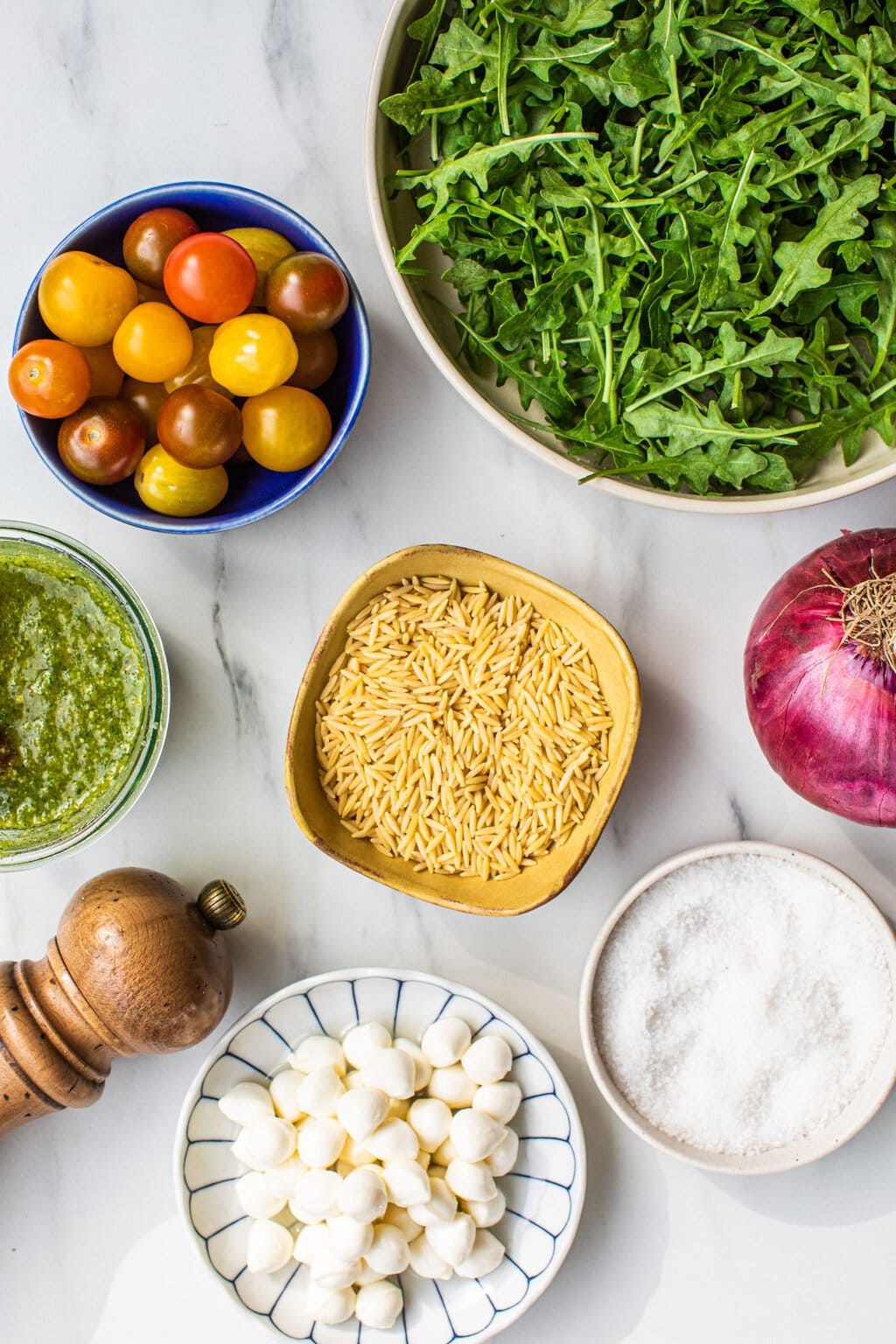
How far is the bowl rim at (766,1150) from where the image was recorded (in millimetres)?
1172

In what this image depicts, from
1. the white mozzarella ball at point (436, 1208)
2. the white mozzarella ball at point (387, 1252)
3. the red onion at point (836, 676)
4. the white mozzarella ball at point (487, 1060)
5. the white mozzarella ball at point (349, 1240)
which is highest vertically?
the red onion at point (836, 676)

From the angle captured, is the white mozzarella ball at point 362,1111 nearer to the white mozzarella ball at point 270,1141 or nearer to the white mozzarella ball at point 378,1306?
the white mozzarella ball at point 270,1141

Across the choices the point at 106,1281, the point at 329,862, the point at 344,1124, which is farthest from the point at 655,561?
the point at 106,1281

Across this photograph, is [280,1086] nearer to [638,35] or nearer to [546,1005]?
[546,1005]

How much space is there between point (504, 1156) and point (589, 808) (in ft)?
1.27

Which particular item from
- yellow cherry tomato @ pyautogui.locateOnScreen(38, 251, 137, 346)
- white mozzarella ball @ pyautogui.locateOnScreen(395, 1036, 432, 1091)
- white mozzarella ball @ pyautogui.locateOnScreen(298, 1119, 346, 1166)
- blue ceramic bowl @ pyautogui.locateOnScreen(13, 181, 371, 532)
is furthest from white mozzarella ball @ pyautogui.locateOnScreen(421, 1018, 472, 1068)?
yellow cherry tomato @ pyautogui.locateOnScreen(38, 251, 137, 346)

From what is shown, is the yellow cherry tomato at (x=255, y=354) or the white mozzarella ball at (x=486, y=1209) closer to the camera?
the yellow cherry tomato at (x=255, y=354)

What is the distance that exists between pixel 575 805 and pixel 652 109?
686 millimetres

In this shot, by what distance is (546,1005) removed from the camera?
1.24 meters

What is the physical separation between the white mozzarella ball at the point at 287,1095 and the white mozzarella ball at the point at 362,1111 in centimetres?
6

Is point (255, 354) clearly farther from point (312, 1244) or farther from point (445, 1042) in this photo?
point (312, 1244)

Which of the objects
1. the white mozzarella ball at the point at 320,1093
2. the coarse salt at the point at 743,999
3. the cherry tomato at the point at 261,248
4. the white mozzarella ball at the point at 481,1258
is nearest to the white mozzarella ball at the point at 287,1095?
the white mozzarella ball at the point at 320,1093

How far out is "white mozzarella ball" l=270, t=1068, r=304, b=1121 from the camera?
1.17 meters

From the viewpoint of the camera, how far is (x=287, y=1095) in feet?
3.85
